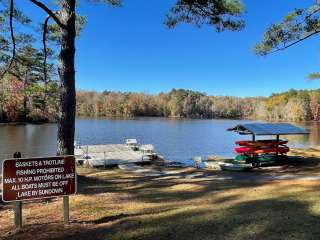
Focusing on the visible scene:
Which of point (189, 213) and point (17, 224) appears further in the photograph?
point (189, 213)

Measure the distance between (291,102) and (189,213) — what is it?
13089 centimetres

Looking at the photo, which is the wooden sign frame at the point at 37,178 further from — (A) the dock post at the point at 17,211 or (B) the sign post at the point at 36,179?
(A) the dock post at the point at 17,211

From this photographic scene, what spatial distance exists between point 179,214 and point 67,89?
4.34 metres

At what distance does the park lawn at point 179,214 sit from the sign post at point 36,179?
1.66ft

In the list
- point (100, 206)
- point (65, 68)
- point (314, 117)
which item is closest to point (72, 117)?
point (65, 68)

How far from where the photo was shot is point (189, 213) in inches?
244

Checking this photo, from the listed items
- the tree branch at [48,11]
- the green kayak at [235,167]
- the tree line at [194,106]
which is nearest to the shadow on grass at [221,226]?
the tree branch at [48,11]

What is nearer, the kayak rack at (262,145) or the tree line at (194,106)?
the kayak rack at (262,145)

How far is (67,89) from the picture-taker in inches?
354

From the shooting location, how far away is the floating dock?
20.3 metres

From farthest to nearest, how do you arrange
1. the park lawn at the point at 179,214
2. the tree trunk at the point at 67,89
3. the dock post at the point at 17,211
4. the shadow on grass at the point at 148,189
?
the tree trunk at the point at 67,89 < the shadow on grass at the point at 148,189 < the dock post at the point at 17,211 < the park lawn at the point at 179,214

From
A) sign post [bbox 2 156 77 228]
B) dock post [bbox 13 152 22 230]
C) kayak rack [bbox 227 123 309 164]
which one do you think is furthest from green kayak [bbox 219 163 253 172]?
dock post [bbox 13 152 22 230]

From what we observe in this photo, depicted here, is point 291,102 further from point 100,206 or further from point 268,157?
point 100,206

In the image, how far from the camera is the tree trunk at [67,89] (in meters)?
8.99
